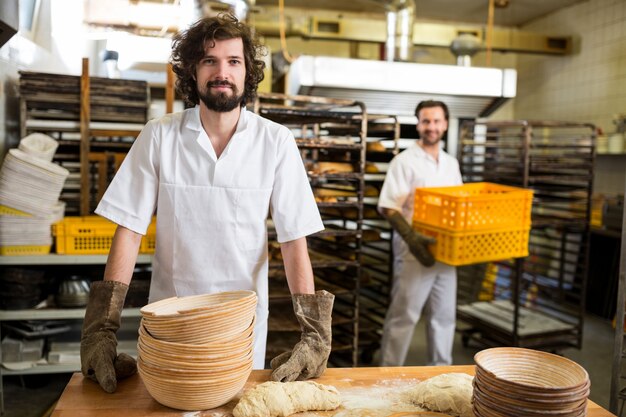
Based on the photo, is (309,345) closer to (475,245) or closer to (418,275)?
(475,245)

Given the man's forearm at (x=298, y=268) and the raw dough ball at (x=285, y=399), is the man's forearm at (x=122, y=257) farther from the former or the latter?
the raw dough ball at (x=285, y=399)

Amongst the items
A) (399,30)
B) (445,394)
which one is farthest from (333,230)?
(399,30)

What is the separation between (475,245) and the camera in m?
3.14

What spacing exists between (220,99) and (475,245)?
1.92m

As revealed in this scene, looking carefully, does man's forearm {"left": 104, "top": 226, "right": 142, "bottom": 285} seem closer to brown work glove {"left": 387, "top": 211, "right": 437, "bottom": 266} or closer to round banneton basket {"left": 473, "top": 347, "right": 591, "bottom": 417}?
round banneton basket {"left": 473, "top": 347, "right": 591, "bottom": 417}

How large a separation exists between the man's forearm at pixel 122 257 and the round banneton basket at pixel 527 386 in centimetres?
104

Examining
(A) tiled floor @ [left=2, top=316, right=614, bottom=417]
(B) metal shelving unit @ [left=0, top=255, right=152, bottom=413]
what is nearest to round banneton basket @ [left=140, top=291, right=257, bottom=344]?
(A) tiled floor @ [left=2, top=316, right=614, bottom=417]

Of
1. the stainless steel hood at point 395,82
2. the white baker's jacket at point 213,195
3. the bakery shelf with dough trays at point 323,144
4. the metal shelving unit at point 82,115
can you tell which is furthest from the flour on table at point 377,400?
the stainless steel hood at point 395,82

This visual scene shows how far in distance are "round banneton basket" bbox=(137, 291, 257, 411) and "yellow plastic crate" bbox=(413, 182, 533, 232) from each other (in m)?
1.97

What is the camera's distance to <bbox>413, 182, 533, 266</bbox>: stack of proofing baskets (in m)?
3.05

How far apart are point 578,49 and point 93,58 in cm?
527

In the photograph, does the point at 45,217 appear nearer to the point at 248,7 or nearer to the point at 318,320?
the point at 318,320

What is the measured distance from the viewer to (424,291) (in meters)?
3.50

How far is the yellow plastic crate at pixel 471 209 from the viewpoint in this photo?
304cm
